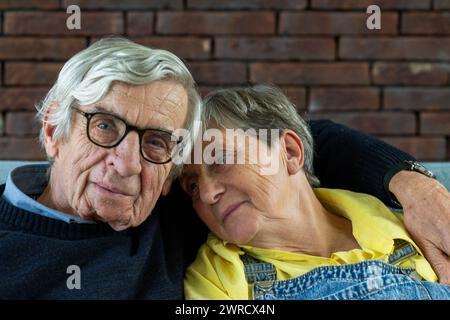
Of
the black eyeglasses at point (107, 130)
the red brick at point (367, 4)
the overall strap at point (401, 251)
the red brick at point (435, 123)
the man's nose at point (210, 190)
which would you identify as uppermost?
the red brick at point (367, 4)

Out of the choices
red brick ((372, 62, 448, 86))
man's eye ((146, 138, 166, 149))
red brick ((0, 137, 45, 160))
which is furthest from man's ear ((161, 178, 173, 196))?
red brick ((372, 62, 448, 86))

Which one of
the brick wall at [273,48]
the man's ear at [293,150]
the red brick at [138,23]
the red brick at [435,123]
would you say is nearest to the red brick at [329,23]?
the brick wall at [273,48]

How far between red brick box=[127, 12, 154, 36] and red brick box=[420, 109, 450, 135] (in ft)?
3.43

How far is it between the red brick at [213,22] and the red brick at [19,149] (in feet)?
2.03

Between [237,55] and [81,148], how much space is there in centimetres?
128

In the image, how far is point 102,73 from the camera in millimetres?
1318

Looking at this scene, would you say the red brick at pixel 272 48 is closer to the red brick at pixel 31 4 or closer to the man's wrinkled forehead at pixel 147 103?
the red brick at pixel 31 4

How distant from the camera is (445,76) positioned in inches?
101

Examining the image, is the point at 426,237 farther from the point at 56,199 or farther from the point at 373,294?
the point at 56,199

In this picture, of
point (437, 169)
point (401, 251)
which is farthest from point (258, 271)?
point (437, 169)

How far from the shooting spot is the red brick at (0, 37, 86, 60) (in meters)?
2.51

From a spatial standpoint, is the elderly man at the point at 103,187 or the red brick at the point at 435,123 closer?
the elderly man at the point at 103,187

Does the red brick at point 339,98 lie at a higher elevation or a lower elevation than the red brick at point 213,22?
lower

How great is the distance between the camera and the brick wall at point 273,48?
2496 mm
